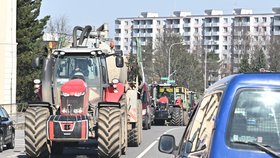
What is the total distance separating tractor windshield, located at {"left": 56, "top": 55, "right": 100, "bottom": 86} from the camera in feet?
61.5

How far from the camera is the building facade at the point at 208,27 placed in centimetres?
14606

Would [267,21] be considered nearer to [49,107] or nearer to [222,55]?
A: [222,55]

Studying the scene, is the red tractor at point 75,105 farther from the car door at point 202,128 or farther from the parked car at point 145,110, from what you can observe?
the parked car at point 145,110

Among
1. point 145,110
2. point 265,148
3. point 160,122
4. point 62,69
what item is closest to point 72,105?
point 62,69

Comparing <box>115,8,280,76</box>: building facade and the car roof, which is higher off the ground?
<box>115,8,280,76</box>: building facade

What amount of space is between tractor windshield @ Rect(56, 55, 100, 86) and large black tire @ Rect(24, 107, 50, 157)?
1914 mm

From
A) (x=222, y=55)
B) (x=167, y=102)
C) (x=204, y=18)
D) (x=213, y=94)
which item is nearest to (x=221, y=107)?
(x=213, y=94)

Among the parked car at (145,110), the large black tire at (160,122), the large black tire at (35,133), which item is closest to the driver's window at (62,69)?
the large black tire at (35,133)

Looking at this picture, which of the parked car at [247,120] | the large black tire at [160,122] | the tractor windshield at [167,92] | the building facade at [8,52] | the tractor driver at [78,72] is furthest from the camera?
the building facade at [8,52]

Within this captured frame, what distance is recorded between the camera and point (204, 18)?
168750 millimetres

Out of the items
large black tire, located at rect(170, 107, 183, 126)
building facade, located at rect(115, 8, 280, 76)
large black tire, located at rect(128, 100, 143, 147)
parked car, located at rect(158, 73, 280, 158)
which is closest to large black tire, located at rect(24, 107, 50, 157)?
large black tire, located at rect(128, 100, 143, 147)

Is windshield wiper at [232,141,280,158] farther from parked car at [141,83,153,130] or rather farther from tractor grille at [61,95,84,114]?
parked car at [141,83,153,130]

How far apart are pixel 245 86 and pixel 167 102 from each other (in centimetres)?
3933

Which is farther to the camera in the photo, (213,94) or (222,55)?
(222,55)
